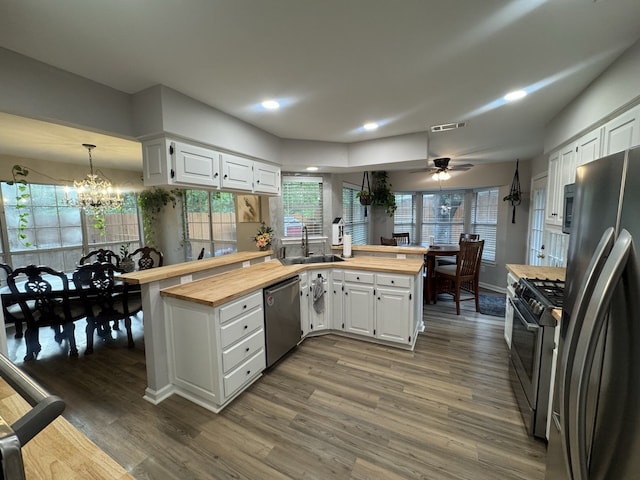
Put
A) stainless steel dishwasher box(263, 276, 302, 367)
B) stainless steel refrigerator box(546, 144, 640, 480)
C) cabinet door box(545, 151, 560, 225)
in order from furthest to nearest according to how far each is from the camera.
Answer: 1. cabinet door box(545, 151, 560, 225)
2. stainless steel dishwasher box(263, 276, 302, 367)
3. stainless steel refrigerator box(546, 144, 640, 480)

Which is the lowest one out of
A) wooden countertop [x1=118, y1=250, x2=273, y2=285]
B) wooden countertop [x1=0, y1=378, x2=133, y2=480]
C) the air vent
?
wooden countertop [x1=0, y1=378, x2=133, y2=480]

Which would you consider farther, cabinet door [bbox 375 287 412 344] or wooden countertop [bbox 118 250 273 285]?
cabinet door [bbox 375 287 412 344]

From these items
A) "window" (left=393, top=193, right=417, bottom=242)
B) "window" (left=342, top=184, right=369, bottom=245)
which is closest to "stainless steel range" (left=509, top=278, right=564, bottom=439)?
"window" (left=342, top=184, right=369, bottom=245)

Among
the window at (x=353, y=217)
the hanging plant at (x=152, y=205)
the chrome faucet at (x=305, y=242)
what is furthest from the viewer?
the hanging plant at (x=152, y=205)

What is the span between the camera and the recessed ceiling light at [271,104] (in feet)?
7.55

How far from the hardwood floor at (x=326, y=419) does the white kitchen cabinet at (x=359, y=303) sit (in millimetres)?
290

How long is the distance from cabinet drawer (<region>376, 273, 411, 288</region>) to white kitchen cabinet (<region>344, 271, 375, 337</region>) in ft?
0.30

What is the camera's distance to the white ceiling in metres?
1.29

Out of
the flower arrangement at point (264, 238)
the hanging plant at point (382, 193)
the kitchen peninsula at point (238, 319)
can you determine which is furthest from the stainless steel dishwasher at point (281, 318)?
the hanging plant at point (382, 193)

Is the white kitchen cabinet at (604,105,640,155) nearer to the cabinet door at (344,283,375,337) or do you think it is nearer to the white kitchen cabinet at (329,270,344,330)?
the cabinet door at (344,283,375,337)

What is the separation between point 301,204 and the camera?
3.90m

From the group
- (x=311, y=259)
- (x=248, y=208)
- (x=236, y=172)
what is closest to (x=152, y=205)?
(x=248, y=208)

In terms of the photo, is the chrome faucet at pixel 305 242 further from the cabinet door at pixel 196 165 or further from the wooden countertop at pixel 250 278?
the cabinet door at pixel 196 165

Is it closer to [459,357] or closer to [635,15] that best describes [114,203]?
[459,357]
